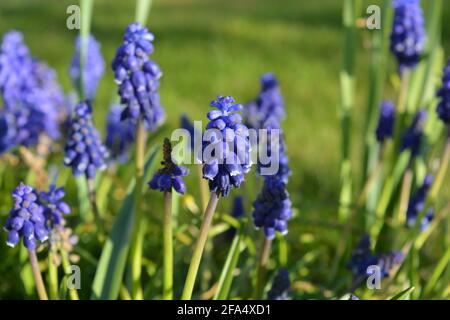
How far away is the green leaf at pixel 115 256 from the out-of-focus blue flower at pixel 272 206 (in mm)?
542

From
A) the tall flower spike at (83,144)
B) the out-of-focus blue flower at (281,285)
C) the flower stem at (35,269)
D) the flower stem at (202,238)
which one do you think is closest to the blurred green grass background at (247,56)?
the out-of-focus blue flower at (281,285)

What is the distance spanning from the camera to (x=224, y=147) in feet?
6.68

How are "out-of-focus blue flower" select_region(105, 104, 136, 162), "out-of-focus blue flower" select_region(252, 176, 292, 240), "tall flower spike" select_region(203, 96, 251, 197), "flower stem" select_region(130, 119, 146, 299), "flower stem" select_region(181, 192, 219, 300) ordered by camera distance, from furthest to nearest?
"out-of-focus blue flower" select_region(105, 104, 136, 162) → "flower stem" select_region(130, 119, 146, 299) → "out-of-focus blue flower" select_region(252, 176, 292, 240) → "flower stem" select_region(181, 192, 219, 300) → "tall flower spike" select_region(203, 96, 251, 197)

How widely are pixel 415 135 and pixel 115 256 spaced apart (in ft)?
5.16

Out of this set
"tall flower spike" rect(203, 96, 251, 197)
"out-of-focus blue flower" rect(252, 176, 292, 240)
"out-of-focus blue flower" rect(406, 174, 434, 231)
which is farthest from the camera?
"out-of-focus blue flower" rect(406, 174, 434, 231)

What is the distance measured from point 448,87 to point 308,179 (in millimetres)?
2659

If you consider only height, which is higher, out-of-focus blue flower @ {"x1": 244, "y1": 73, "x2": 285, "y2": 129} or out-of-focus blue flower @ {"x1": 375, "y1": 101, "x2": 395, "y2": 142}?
out-of-focus blue flower @ {"x1": 244, "y1": 73, "x2": 285, "y2": 129}

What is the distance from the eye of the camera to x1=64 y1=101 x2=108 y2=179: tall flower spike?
2.87 m

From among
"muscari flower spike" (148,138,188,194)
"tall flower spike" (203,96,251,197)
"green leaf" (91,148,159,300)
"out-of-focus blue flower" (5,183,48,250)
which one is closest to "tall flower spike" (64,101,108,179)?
"green leaf" (91,148,159,300)

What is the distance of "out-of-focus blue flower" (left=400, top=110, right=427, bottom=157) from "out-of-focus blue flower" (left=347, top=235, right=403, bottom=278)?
0.67 metres

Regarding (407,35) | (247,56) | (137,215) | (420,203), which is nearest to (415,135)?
(420,203)

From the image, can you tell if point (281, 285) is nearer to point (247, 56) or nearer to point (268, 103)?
point (268, 103)

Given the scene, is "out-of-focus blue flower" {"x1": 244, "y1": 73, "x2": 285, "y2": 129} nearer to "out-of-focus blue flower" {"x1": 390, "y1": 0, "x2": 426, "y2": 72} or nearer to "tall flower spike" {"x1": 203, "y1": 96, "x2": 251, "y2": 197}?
"out-of-focus blue flower" {"x1": 390, "y1": 0, "x2": 426, "y2": 72}
